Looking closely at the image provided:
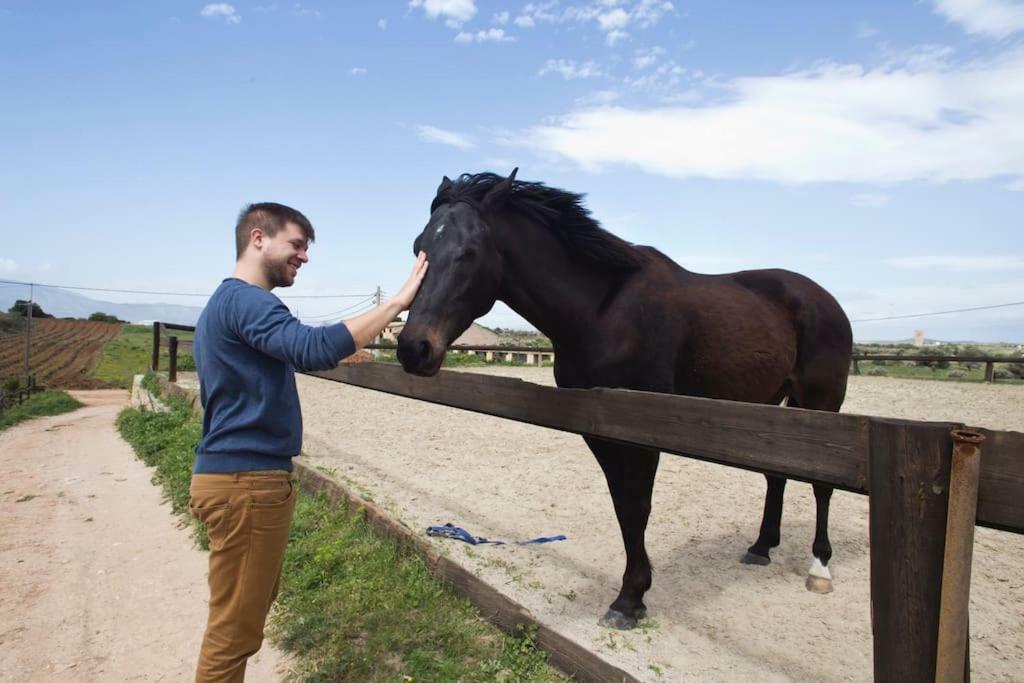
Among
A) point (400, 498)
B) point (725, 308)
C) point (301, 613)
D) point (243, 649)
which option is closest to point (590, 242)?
point (725, 308)

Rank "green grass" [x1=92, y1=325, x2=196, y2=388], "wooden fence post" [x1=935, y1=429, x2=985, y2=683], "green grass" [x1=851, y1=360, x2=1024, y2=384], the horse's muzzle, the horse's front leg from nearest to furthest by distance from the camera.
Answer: "wooden fence post" [x1=935, y1=429, x2=985, y2=683] → the horse's muzzle → the horse's front leg → "green grass" [x1=851, y1=360, x2=1024, y2=384] → "green grass" [x1=92, y1=325, x2=196, y2=388]

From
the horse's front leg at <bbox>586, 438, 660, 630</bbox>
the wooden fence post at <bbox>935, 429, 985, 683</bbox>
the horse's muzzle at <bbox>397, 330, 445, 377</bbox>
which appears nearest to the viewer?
the wooden fence post at <bbox>935, 429, 985, 683</bbox>

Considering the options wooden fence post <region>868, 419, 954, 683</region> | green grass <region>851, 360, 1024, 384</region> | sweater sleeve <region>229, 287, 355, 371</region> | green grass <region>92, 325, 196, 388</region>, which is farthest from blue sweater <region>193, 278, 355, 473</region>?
green grass <region>851, 360, 1024, 384</region>

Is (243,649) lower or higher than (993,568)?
higher

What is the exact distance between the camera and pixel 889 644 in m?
1.54

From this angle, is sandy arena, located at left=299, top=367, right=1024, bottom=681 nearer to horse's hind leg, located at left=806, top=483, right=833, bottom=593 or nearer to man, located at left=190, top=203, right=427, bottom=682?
horse's hind leg, located at left=806, top=483, right=833, bottom=593

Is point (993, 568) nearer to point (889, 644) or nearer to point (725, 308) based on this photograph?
point (725, 308)

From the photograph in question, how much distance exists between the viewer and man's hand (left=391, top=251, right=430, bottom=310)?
205 cm

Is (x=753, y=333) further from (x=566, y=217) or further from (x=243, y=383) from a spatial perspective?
(x=243, y=383)

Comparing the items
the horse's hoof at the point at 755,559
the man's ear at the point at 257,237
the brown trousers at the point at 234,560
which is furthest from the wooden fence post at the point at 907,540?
the horse's hoof at the point at 755,559

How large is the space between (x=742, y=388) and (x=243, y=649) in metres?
2.73

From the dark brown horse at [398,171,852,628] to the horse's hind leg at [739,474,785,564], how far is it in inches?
41.1

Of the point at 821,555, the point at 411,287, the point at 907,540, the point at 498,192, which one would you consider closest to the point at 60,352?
the point at 498,192

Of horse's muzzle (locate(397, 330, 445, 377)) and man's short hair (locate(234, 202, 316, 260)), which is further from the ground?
man's short hair (locate(234, 202, 316, 260))
